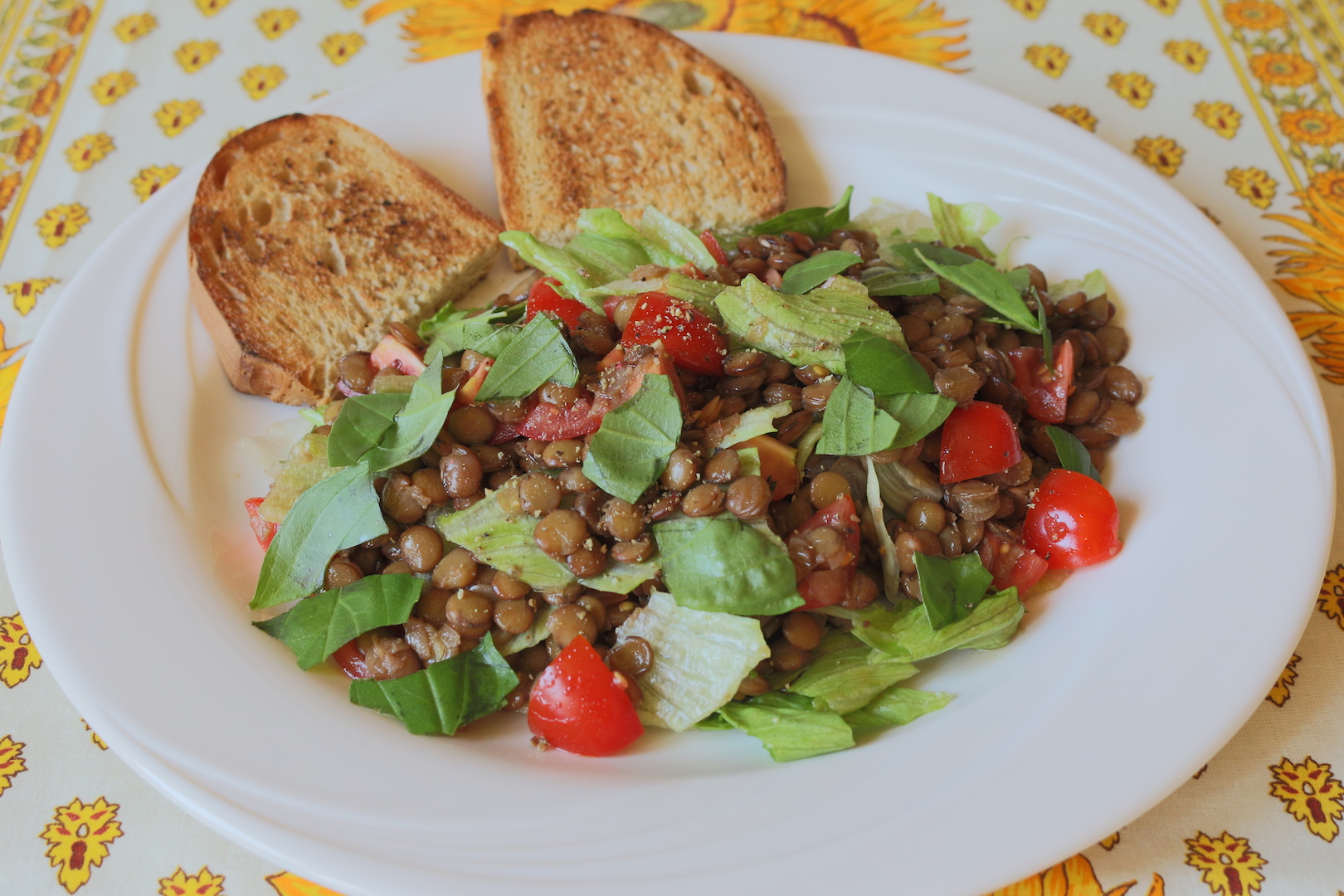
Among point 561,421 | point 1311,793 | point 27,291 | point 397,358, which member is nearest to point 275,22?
point 27,291

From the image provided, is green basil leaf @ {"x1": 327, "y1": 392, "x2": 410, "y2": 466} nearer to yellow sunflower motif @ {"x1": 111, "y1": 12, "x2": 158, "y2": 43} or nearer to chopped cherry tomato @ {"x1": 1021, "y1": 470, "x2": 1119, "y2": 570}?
chopped cherry tomato @ {"x1": 1021, "y1": 470, "x2": 1119, "y2": 570}

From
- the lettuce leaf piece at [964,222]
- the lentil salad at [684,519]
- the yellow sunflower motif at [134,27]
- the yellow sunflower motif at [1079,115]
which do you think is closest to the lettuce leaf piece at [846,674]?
the lentil salad at [684,519]

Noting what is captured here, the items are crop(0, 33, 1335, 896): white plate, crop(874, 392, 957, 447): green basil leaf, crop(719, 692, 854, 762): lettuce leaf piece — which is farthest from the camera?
crop(874, 392, 957, 447): green basil leaf

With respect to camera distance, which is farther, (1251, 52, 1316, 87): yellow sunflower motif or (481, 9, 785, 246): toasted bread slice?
(1251, 52, 1316, 87): yellow sunflower motif

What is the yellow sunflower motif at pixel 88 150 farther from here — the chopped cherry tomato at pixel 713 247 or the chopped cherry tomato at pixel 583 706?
the chopped cherry tomato at pixel 583 706

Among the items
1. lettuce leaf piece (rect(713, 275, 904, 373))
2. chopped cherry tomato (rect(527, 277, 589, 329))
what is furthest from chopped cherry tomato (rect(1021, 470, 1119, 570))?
chopped cherry tomato (rect(527, 277, 589, 329))

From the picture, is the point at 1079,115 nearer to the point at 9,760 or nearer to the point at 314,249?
the point at 314,249

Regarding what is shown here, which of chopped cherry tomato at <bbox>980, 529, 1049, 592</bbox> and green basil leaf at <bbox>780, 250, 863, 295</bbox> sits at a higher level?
green basil leaf at <bbox>780, 250, 863, 295</bbox>
